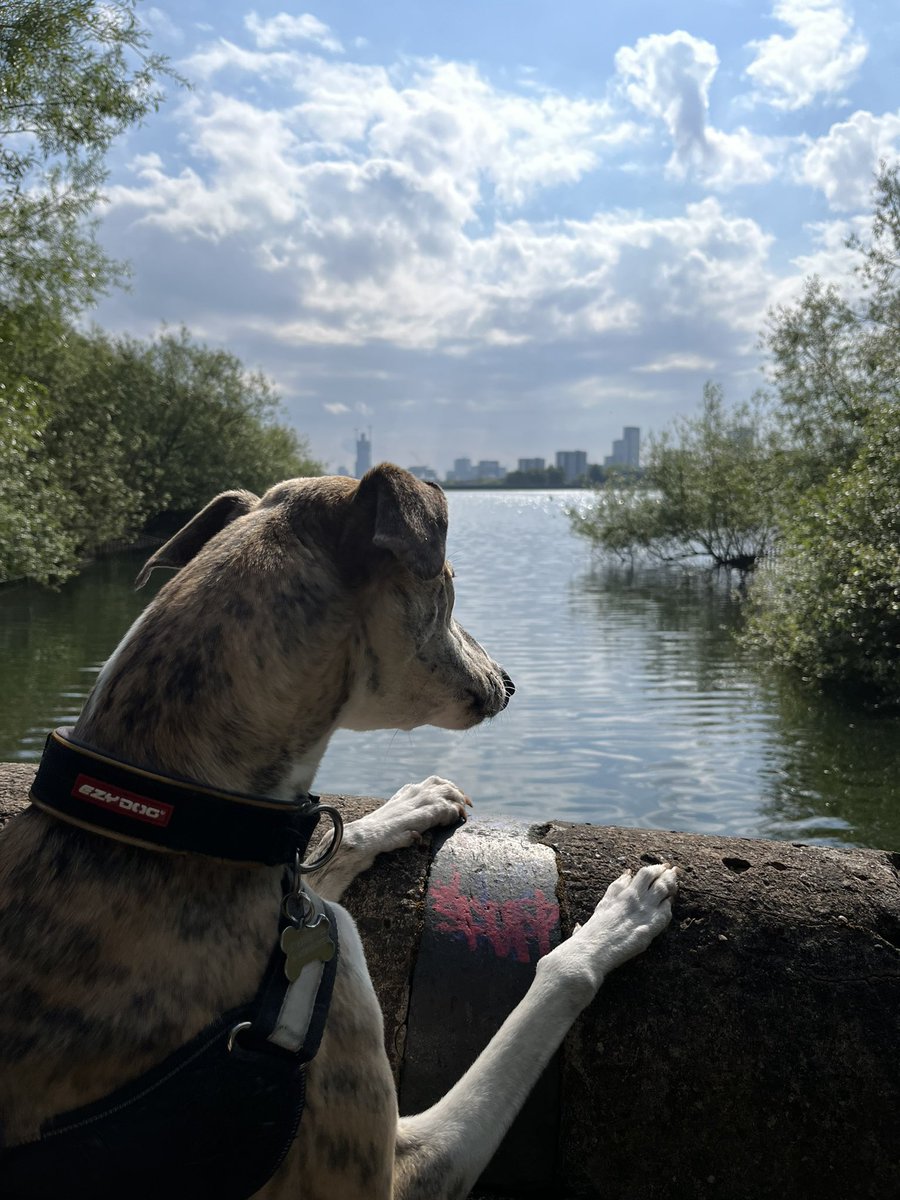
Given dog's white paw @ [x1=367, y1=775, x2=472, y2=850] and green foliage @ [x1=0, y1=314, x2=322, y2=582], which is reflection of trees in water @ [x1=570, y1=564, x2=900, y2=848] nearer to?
dog's white paw @ [x1=367, y1=775, x2=472, y2=850]

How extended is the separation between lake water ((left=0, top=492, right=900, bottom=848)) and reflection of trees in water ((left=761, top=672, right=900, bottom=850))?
3 cm

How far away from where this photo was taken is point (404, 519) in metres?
2.57

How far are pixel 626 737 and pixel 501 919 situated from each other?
38.0 feet

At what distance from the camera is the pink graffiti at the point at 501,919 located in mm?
3205

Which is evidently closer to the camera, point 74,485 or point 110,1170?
point 110,1170

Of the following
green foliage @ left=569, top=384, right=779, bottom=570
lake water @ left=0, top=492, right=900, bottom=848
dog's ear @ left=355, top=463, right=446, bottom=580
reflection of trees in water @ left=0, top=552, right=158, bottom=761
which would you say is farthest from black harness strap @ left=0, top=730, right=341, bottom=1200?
green foliage @ left=569, top=384, right=779, bottom=570

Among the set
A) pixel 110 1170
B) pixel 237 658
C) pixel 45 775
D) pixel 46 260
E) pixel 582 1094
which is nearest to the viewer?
pixel 110 1170

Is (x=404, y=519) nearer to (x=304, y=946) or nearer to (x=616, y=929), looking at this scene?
(x=304, y=946)

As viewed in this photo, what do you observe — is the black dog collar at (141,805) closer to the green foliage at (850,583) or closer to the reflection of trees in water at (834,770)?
the reflection of trees in water at (834,770)

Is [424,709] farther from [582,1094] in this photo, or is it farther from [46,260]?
[46,260]

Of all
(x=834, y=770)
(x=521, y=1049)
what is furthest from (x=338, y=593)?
(x=834, y=770)

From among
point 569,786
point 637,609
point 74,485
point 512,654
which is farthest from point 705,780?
point 74,485

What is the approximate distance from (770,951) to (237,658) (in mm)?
1863

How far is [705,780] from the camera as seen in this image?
1248 cm
